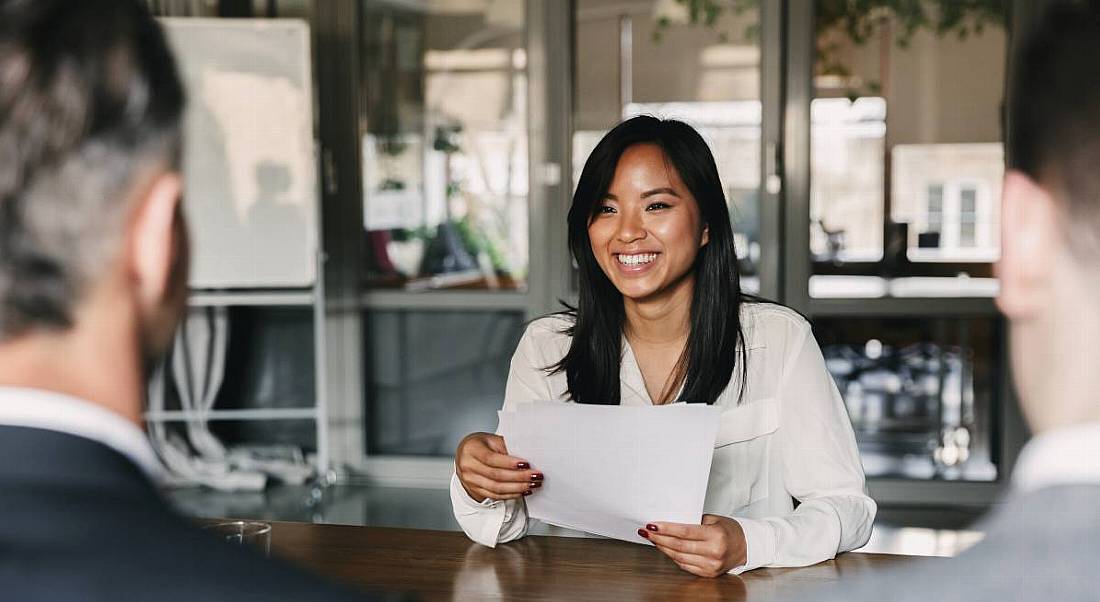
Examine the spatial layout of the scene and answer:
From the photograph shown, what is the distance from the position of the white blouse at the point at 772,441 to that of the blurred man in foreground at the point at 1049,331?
0.89 metres

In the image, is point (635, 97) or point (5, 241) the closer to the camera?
point (5, 241)

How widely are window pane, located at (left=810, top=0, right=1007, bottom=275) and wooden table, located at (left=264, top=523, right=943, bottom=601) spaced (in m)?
3.26

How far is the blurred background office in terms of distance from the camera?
4504mm

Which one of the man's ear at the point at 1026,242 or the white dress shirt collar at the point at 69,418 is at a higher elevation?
the man's ear at the point at 1026,242

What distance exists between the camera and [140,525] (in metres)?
0.56

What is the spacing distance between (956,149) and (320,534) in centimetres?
372

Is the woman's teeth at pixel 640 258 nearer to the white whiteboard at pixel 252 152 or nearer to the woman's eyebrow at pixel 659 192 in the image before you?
the woman's eyebrow at pixel 659 192

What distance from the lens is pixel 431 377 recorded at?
4980 millimetres

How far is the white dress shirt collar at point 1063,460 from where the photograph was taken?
23.4 inches

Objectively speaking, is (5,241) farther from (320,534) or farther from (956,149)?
(956,149)

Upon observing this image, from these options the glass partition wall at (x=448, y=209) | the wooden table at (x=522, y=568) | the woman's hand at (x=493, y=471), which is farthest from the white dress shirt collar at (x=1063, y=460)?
the glass partition wall at (x=448, y=209)

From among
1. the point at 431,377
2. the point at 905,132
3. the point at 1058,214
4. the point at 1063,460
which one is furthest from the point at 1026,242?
the point at 431,377

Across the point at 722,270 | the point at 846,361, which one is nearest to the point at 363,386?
the point at 846,361

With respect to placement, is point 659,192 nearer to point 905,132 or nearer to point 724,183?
point 724,183
